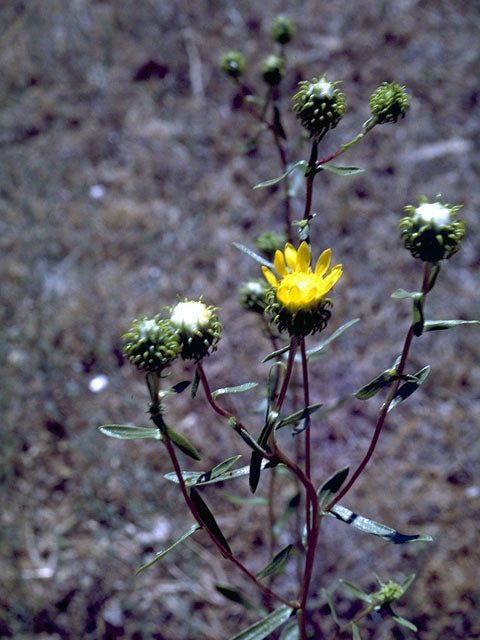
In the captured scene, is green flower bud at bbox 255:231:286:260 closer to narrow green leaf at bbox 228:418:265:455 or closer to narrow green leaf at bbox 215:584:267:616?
narrow green leaf at bbox 228:418:265:455

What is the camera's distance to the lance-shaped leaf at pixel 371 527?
4.93ft

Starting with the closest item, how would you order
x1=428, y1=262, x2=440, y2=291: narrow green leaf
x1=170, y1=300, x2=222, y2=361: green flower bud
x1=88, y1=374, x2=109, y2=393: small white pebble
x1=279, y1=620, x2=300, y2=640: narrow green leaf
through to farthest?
1. x1=428, y1=262, x2=440, y2=291: narrow green leaf
2. x1=170, y1=300, x2=222, y2=361: green flower bud
3. x1=279, y1=620, x2=300, y2=640: narrow green leaf
4. x1=88, y1=374, x2=109, y2=393: small white pebble

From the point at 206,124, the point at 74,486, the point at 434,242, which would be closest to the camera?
the point at 434,242

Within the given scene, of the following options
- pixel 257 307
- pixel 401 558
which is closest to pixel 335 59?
pixel 257 307

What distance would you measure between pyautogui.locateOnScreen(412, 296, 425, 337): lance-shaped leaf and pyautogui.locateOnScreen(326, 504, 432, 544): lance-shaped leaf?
1.61 feet

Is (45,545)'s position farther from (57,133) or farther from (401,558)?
(57,133)

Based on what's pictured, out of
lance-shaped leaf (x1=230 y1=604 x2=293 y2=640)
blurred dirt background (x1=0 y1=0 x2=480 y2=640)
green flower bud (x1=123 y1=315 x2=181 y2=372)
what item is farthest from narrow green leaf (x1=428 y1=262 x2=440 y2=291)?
blurred dirt background (x1=0 y1=0 x2=480 y2=640)

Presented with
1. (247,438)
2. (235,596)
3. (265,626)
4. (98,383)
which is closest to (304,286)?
(247,438)

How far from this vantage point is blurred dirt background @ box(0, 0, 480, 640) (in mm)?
2562

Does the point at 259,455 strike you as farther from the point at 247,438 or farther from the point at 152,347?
the point at 152,347

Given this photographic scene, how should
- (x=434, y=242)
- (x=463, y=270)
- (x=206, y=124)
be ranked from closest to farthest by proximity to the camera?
(x=434, y=242) → (x=463, y=270) → (x=206, y=124)

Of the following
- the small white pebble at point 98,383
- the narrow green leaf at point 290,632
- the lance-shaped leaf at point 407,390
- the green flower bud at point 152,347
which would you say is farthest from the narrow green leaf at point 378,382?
the small white pebble at point 98,383

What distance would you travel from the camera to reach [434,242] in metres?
1.33

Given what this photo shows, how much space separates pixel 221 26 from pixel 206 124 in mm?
767
